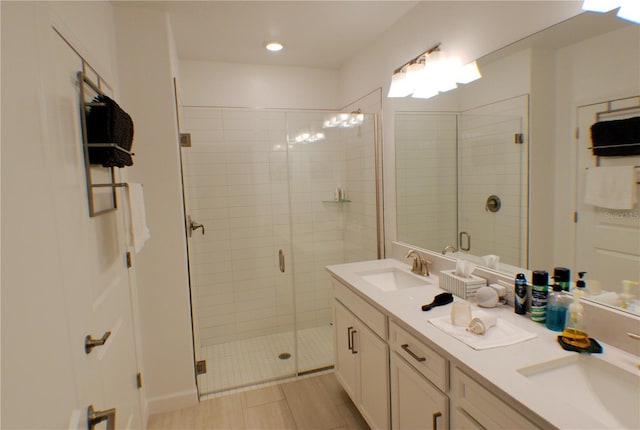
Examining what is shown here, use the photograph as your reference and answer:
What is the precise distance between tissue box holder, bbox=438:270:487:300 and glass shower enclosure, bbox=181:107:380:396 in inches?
39.9

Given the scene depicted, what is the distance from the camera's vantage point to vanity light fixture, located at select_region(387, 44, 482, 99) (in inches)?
74.9

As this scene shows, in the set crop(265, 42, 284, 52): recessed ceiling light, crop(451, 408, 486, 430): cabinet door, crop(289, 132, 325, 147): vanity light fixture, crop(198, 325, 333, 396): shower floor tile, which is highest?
crop(265, 42, 284, 52): recessed ceiling light

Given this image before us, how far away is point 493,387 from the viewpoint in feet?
3.25

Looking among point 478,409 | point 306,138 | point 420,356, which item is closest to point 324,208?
point 306,138

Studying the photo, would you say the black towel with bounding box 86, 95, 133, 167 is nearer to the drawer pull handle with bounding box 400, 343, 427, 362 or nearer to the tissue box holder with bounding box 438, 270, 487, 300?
the drawer pull handle with bounding box 400, 343, 427, 362

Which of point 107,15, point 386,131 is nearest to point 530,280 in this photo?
point 386,131

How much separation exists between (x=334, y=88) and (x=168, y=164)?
1.96m

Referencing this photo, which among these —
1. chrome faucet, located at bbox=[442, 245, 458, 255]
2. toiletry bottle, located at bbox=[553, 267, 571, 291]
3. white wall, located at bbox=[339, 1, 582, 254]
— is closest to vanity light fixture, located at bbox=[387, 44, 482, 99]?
white wall, located at bbox=[339, 1, 582, 254]

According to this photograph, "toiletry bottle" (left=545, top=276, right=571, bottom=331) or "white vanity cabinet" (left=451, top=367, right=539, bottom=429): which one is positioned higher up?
"toiletry bottle" (left=545, top=276, right=571, bottom=331)

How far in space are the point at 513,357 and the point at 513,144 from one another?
39.9 inches

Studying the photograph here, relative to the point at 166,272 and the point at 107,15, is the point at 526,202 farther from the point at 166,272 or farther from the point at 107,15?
the point at 107,15

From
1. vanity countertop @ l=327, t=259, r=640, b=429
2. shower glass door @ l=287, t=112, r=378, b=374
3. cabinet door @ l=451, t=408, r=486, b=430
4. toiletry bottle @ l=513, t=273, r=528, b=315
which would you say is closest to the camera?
vanity countertop @ l=327, t=259, r=640, b=429

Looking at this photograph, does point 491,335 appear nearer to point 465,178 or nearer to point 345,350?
point 465,178

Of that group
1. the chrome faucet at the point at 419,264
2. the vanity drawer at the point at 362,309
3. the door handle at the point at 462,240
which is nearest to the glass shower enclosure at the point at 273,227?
the chrome faucet at the point at 419,264
